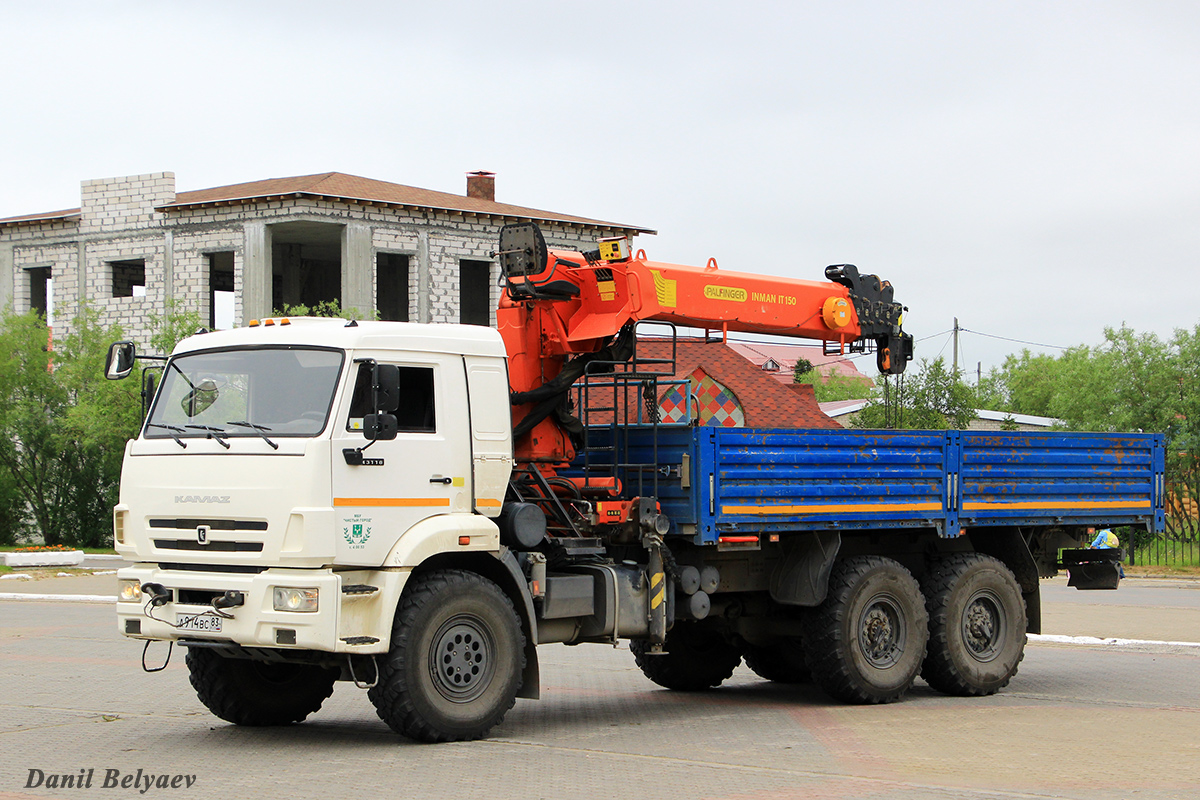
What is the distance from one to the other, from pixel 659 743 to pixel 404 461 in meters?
2.68

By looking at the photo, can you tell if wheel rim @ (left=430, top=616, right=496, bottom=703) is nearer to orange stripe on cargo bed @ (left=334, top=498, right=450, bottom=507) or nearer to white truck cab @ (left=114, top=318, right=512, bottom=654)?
white truck cab @ (left=114, top=318, right=512, bottom=654)

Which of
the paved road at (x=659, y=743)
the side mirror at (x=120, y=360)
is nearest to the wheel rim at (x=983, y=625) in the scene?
the paved road at (x=659, y=743)

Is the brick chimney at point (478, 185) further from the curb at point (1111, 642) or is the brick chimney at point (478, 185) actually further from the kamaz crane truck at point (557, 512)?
the kamaz crane truck at point (557, 512)

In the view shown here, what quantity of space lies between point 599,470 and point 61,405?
3352 centimetres

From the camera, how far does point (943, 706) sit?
39.9 feet

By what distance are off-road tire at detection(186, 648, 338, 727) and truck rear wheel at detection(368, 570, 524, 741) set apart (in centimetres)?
123

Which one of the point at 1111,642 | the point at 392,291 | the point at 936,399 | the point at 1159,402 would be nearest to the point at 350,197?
the point at 392,291

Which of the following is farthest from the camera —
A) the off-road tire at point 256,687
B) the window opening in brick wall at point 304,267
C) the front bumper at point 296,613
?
the window opening in brick wall at point 304,267

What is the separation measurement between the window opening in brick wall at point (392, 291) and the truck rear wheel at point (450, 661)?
129 feet

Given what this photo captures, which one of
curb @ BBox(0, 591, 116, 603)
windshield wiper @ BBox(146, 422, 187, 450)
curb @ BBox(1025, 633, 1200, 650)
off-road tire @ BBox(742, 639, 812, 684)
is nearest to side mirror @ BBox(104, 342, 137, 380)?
windshield wiper @ BBox(146, 422, 187, 450)

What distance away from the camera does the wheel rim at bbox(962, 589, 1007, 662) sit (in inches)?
510

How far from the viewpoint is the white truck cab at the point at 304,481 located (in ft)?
30.1

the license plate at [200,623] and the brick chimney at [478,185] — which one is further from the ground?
the brick chimney at [478,185]

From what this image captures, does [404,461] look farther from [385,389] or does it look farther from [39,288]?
[39,288]
